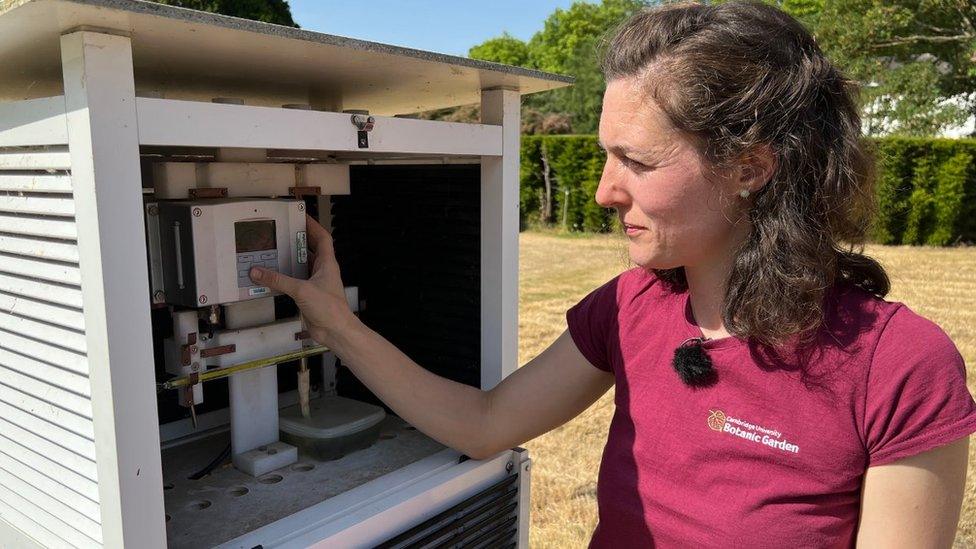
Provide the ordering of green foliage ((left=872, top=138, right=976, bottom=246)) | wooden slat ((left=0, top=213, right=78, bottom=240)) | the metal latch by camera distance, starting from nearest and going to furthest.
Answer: wooden slat ((left=0, top=213, right=78, bottom=240)), the metal latch, green foliage ((left=872, top=138, right=976, bottom=246))

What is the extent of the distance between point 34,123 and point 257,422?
0.83 m

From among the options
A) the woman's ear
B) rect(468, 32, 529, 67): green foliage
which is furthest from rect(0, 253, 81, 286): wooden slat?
rect(468, 32, 529, 67): green foliage

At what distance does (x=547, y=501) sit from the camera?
10.5 feet

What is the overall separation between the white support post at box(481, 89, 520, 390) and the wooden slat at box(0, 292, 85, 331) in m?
0.91

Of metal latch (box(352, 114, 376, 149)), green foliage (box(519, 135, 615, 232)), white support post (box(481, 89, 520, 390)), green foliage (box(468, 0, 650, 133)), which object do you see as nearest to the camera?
metal latch (box(352, 114, 376, 149))

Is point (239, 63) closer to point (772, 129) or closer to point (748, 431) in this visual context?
point (772, 129)

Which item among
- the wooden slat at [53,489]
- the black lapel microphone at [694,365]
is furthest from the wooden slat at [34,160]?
the black lapel microphone at [694,365]

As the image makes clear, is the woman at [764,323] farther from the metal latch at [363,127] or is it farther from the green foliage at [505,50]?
the green foliage at [505,50]

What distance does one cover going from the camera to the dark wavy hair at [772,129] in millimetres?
1192

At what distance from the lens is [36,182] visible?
3.79ft

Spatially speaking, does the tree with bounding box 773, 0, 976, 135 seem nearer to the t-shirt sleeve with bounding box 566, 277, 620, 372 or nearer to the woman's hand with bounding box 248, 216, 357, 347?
the t-shirt sleeve with bounding box 566, 277, 620, 372

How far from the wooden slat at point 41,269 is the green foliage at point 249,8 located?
7.02m

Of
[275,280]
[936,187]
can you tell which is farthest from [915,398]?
[936,187]

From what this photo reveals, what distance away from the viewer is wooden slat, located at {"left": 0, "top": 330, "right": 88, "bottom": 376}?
1123 mm
